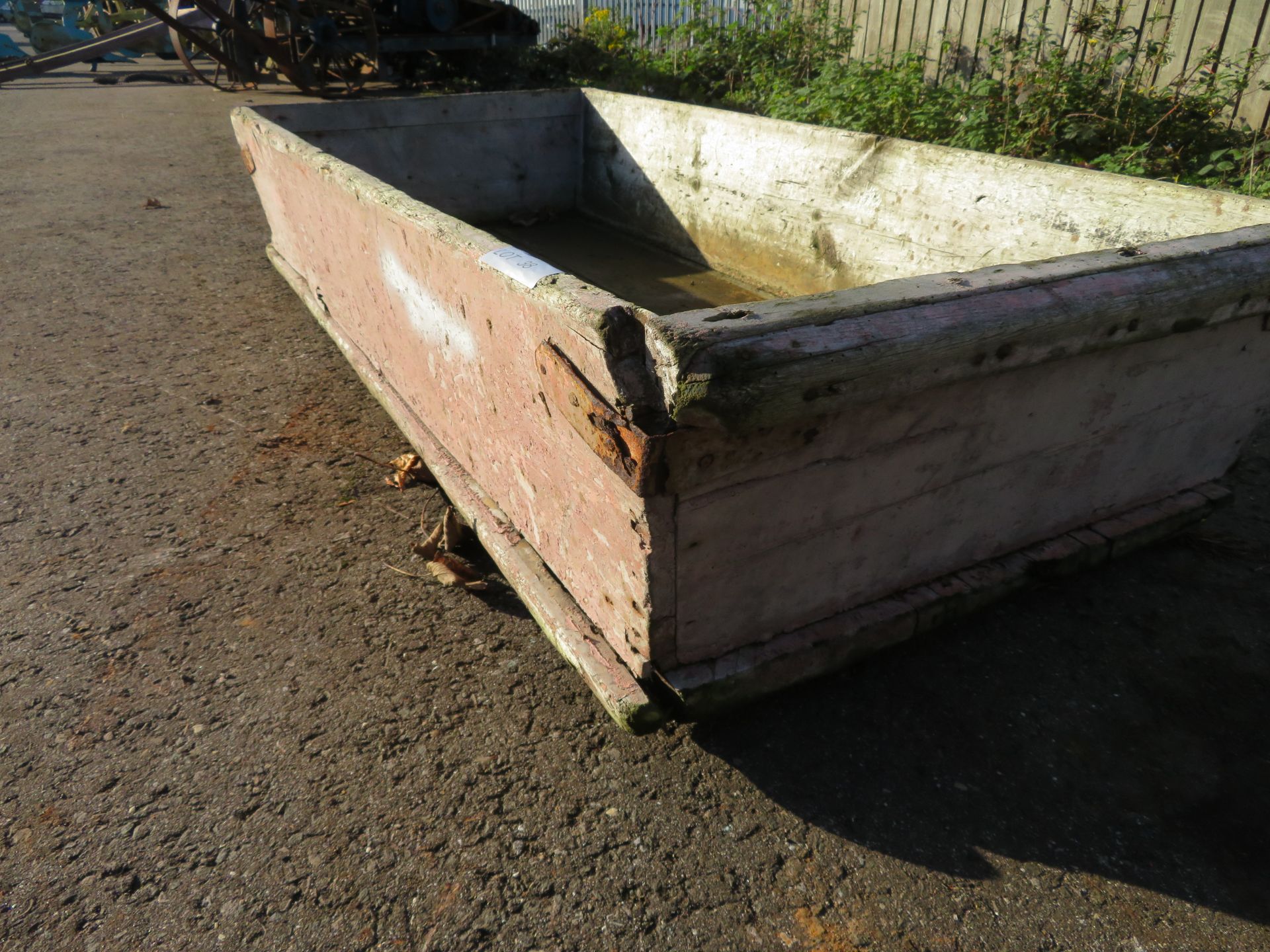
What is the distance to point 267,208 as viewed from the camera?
491 cm

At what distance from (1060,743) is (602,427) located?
→ 1.34m

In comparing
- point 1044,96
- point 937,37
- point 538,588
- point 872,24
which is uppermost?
point 872,24

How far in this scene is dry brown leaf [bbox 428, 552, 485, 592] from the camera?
2498 millimetres

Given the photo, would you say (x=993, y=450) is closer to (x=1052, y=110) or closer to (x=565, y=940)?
(x=565, y=940)

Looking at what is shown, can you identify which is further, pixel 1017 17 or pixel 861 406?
pixel 1017 17

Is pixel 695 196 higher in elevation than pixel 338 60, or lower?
lower

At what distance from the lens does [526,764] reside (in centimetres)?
194

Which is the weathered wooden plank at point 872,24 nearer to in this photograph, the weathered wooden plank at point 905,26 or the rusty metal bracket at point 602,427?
the weathered wooden plank at point 905,26

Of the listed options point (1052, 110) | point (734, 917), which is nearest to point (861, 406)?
point (734, 917)

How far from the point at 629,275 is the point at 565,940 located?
3702 mm

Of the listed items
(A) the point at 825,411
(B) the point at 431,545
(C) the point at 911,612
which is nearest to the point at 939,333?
(A) the point at 825,411

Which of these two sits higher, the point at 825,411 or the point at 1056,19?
the point at 1056,19

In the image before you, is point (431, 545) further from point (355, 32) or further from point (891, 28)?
point (355, 32)

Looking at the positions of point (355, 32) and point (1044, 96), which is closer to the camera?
point (1044, 96)
